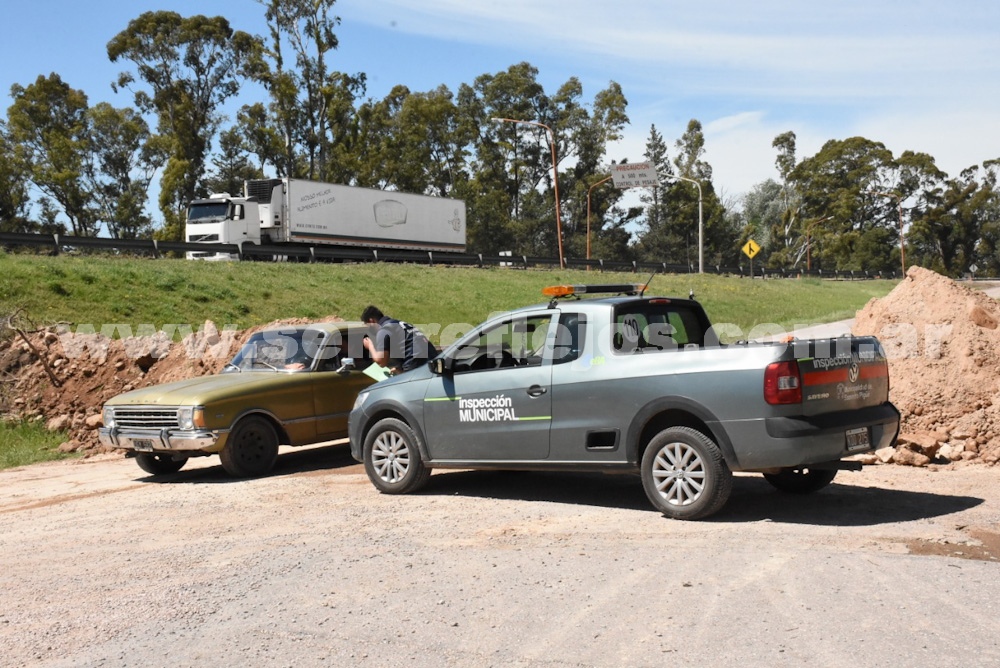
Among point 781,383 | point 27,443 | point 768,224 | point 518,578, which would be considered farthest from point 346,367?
point 768,224

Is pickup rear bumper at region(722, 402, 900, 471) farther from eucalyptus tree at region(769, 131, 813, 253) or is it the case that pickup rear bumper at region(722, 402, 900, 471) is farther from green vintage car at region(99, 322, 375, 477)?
eucalyptus tree at region(769, 131, 813, 253)

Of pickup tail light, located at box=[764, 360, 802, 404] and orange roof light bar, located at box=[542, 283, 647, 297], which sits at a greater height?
orange roof light bar, located at box=[542, 283, 647, 297]

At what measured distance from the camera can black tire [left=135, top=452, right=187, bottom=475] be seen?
1168 centimetres

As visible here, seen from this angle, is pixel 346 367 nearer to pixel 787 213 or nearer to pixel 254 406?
pixel 254 406

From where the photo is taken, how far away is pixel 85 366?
1753 centimetres

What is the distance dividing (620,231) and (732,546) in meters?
79.5

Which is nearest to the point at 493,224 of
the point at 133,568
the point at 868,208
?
the point at 868,208

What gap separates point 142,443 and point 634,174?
55.8 metres

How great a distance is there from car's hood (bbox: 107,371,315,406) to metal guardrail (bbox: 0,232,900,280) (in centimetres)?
1753

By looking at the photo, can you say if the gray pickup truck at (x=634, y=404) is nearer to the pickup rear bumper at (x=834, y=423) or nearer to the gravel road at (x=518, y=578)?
the pickup rear bumper at (x=834, y=423)

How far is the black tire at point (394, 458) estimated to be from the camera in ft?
30.3

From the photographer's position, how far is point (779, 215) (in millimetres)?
105000

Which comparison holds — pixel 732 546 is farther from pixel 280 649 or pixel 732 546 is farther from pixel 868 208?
pixel 868 208

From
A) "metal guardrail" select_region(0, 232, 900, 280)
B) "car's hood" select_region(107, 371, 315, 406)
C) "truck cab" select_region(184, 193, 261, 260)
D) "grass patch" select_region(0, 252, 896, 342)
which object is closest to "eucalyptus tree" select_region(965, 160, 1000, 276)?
"metal guardrail" select_region(0, 232, 900, 280)
